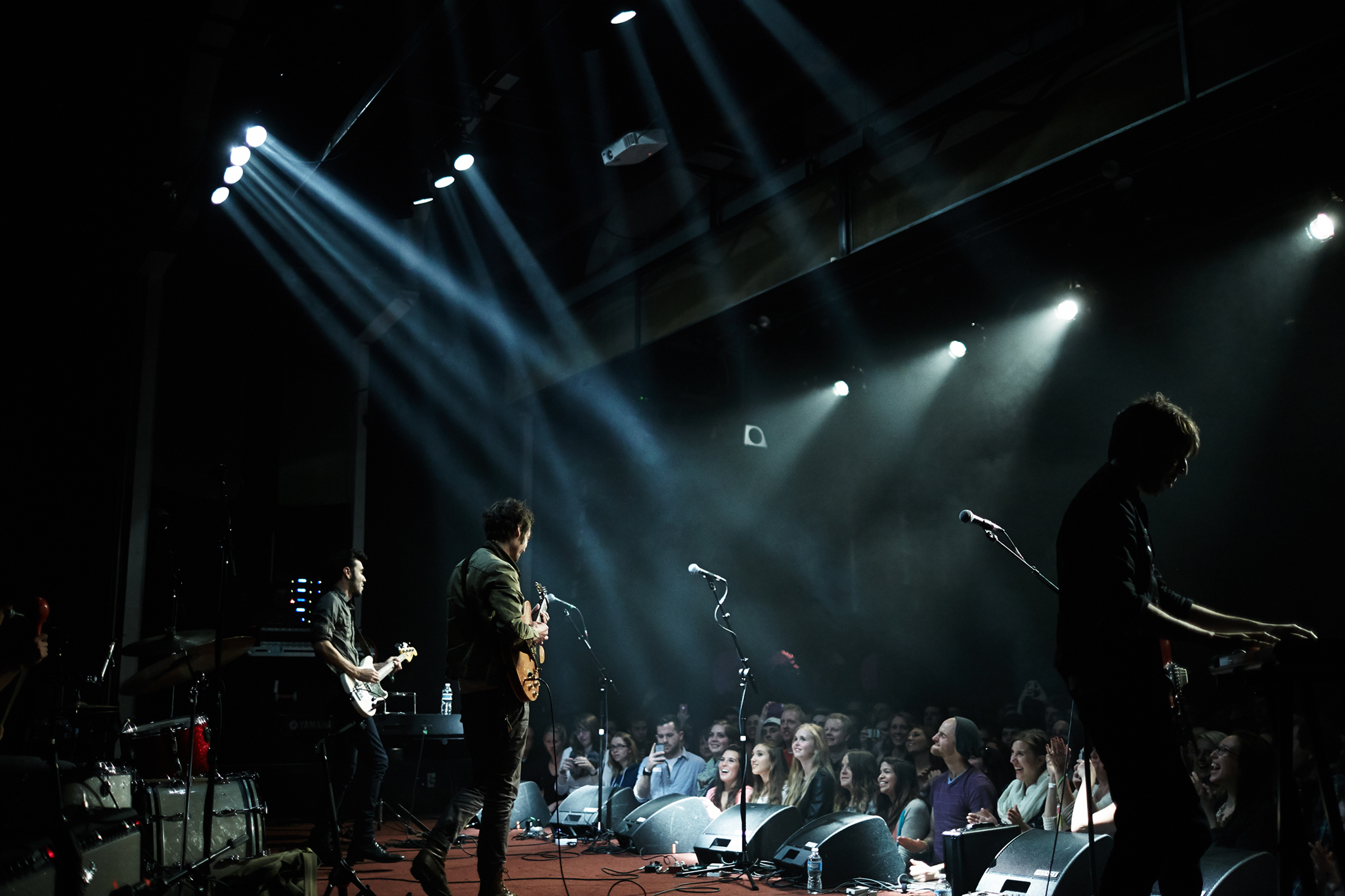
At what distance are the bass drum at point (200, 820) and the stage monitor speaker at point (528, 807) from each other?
2.81 metres

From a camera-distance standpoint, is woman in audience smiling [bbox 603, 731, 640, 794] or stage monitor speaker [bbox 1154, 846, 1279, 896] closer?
stage monitor speaker [bbox 1154, 846, 1279, 896]

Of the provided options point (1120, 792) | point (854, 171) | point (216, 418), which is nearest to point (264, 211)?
point (216, 418)

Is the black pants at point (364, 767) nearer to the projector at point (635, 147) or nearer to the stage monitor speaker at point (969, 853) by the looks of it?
the stage monitor speaker at point (969, 853)

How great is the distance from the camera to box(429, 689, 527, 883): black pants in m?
3.98

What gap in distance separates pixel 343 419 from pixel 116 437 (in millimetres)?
2168

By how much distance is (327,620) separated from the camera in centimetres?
562

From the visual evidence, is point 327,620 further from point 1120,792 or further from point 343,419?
point 343,419

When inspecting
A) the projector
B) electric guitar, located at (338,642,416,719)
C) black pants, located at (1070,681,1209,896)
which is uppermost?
the projector

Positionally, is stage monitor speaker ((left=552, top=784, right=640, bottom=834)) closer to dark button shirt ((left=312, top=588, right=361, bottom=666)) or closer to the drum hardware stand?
dark button shirt ((left=312, top=588, right=361, bottom=666))

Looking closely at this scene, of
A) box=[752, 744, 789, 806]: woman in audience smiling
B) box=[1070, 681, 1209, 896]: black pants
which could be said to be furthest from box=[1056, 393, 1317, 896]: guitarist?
box=[752, 744, 789, 806]: woman in audience smiling

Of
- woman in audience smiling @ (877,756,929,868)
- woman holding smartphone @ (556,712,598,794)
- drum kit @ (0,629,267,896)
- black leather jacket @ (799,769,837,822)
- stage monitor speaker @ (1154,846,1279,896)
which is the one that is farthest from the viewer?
woman holding smartphone @ (556,712,598,794)

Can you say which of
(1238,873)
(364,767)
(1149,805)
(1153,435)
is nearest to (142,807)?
(364,767)

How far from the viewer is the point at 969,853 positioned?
14.3 ft

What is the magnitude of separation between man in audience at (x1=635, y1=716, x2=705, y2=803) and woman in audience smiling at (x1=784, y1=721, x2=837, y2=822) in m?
0.99
